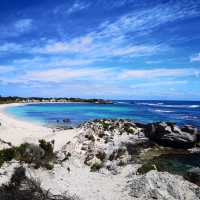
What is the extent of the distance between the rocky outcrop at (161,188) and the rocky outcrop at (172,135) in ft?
50.9

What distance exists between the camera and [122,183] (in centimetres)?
1736

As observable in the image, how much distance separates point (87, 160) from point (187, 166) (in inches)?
319

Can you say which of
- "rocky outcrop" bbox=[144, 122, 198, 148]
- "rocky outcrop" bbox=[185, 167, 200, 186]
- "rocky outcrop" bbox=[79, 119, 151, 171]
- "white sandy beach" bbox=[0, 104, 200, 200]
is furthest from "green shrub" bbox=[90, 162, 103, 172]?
"rocky outcrop" bbox=[144, 122, 198, 148]

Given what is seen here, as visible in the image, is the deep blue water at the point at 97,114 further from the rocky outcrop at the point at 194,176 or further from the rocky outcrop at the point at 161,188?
the rocky outcrop at the point at 161,188

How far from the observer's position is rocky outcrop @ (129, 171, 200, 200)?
595 inches

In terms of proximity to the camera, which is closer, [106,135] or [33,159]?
[33,159]

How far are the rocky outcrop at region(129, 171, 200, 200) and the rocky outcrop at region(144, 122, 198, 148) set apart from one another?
15520 mm

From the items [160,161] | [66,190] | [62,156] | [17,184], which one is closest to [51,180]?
[66,190]

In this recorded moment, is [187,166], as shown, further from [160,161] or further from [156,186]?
[156,186]

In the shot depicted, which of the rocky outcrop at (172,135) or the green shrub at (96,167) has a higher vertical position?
the rocky outcrop at (172,135)

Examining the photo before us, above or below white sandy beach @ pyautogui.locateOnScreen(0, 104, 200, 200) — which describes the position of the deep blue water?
above

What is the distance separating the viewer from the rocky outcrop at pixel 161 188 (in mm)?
15102

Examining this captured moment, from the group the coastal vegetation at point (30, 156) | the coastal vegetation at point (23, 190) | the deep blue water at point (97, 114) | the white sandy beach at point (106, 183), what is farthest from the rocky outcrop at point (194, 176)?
the deep blue water at point (97, 114)

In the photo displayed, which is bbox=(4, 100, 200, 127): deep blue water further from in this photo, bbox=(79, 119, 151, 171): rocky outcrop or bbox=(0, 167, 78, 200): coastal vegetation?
bbox=(0, 167, 78, 200): coastal vegetation
